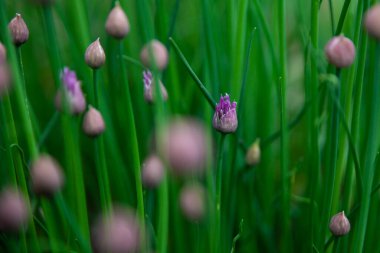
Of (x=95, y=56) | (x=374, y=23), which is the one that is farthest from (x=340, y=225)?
(x=95, y=56)

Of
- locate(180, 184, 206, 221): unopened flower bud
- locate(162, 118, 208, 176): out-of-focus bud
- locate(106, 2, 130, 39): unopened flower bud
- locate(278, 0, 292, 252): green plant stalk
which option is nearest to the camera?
locate(162, 118, 208, 176): out-of-focus bud

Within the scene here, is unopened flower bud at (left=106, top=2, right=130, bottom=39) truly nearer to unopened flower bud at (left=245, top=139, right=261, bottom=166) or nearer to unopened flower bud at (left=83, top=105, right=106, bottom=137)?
unopened flower bud at (left=83, top=105, right=106, bottom=137)

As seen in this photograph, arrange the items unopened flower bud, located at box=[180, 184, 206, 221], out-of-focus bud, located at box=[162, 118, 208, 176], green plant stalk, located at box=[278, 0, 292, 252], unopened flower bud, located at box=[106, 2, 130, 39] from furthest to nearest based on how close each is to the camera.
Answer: green plant stalk, located at box=[278, 0, 292, 252] < unopened flower bud, located at box=[106, 2, 130, 39] < unopened flower bud, located at box=[180, 184, 206, 221] < out-of-focus bud, located at box=[162, 118, 208, 176]

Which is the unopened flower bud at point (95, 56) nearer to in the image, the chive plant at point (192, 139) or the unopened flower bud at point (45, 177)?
the chive plant at point (192, 139)

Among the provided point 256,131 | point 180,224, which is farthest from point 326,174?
point 256,131

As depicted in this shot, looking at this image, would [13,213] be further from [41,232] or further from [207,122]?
[41,232]

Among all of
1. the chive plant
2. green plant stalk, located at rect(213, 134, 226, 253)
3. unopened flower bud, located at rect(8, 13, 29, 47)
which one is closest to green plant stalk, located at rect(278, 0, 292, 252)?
the chive plant

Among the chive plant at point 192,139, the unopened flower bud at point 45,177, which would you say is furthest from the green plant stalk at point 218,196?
the unopened flower bud at point 45,177
